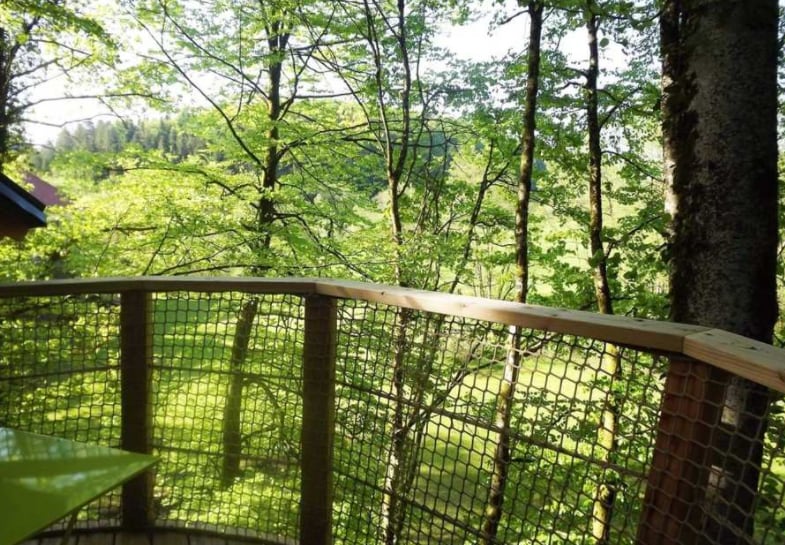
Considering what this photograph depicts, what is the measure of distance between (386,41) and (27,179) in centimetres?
837

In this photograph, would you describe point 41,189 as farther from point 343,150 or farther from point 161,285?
point 161,285

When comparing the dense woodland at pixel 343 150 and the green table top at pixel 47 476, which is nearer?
the green table top at pixel 47 476

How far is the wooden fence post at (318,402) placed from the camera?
2.01m

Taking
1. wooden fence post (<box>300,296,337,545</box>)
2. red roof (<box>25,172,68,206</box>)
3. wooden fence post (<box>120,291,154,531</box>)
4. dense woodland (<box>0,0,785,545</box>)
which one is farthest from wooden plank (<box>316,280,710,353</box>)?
red roof (<box>25,172,68,206</box>)

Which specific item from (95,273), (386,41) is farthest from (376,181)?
(95,273)

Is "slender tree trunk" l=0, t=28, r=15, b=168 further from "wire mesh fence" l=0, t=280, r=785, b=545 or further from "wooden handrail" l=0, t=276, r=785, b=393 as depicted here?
"wooden handrail" l=0, t=276, r=785, b=393

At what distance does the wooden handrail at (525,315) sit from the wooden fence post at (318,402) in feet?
0.33

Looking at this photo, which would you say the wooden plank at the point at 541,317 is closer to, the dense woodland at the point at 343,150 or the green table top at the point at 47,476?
the green table top at the point at 47,476

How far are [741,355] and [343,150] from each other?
28.9ft

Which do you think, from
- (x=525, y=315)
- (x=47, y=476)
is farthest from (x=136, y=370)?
(x=525, y=315)

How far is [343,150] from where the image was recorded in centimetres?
931

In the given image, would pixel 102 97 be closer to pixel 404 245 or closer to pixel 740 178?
→ pixel 404 245

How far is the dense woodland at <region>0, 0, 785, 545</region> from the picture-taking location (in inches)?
296

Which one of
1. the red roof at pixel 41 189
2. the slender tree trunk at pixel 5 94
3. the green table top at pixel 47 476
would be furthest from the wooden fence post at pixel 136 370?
the red roof at pixel 41 189
